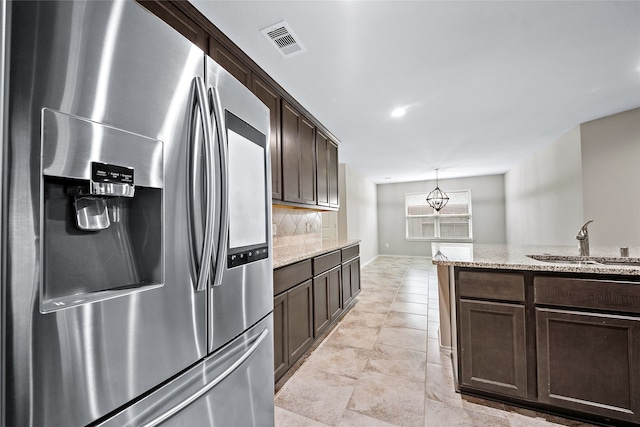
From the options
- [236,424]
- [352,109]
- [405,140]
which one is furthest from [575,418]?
[405,140]

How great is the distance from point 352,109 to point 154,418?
3.00m

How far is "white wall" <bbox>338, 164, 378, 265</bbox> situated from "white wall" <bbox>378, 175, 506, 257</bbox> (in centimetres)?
36

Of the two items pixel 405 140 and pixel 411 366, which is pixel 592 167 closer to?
pixel 405 140

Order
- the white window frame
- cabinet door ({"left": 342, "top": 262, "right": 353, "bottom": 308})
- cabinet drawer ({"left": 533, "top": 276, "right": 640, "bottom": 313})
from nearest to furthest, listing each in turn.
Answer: cabinet drawer ({"left": 533, "top": 276, "right": 640, "bottom": 313}) < cabinet door ({"left": 342, "top": 262, "right": 353, "bottom": 308}) < the white window frame

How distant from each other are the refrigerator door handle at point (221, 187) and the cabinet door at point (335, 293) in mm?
2094

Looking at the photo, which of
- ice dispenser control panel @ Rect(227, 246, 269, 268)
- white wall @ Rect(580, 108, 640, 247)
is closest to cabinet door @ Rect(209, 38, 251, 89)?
ice dispenser control panel @ Rect(227, 246, 269, 268)

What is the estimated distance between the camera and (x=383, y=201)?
8.98 metres

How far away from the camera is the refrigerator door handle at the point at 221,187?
35.8 inches

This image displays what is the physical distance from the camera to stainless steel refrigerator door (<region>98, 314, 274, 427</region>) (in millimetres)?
725

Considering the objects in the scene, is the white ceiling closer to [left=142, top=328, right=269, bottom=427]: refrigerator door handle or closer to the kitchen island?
the kitchen island

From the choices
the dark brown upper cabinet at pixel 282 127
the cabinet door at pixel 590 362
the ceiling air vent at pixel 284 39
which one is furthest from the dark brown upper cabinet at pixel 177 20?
the cabinet door at pixel 590 362

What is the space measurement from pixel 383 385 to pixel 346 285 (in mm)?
1496

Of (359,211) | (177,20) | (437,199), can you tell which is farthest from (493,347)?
(437,199)

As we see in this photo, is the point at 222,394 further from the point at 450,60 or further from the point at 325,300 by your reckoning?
the point at 450,60
